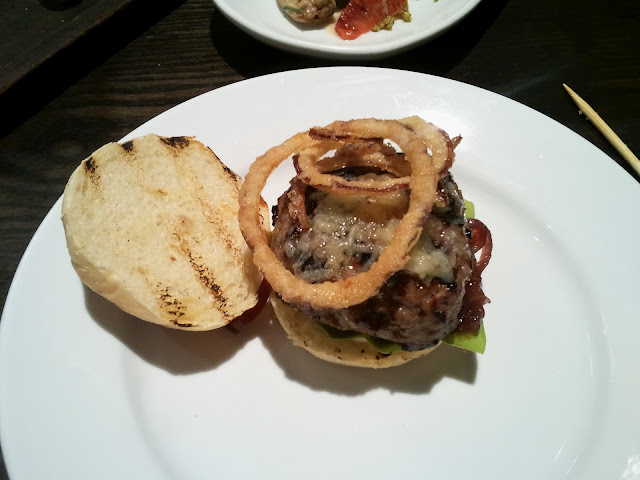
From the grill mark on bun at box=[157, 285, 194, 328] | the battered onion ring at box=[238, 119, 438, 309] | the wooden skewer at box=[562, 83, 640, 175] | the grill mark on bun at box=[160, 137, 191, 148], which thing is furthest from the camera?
the wooden skewer at box=[562, 83, 640, 175]

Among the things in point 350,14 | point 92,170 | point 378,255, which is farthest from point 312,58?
point 378,255

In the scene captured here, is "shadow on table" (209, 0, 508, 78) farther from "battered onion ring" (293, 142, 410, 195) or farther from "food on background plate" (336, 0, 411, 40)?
"battered onion ring" (293, 142, 410, 195)

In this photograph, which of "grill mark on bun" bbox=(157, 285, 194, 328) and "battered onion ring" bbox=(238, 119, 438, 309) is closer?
"battered onion ring" bbox=(238, 119, 438, 309)

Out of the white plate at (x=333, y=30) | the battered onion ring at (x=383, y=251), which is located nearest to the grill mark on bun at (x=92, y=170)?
the battered onion ring at (x=383, y=251)

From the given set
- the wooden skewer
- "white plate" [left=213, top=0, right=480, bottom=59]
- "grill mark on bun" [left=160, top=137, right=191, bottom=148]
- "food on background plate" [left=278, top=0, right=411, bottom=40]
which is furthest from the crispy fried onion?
"food on background plate" [left=278, top=0, right=411, bottom=40]

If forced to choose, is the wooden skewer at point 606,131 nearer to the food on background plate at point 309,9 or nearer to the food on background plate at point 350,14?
the food on background plate at point 350,14

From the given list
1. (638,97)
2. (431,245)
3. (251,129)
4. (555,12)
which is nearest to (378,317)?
(431,245)

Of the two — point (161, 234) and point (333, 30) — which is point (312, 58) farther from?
point (161, 234)
